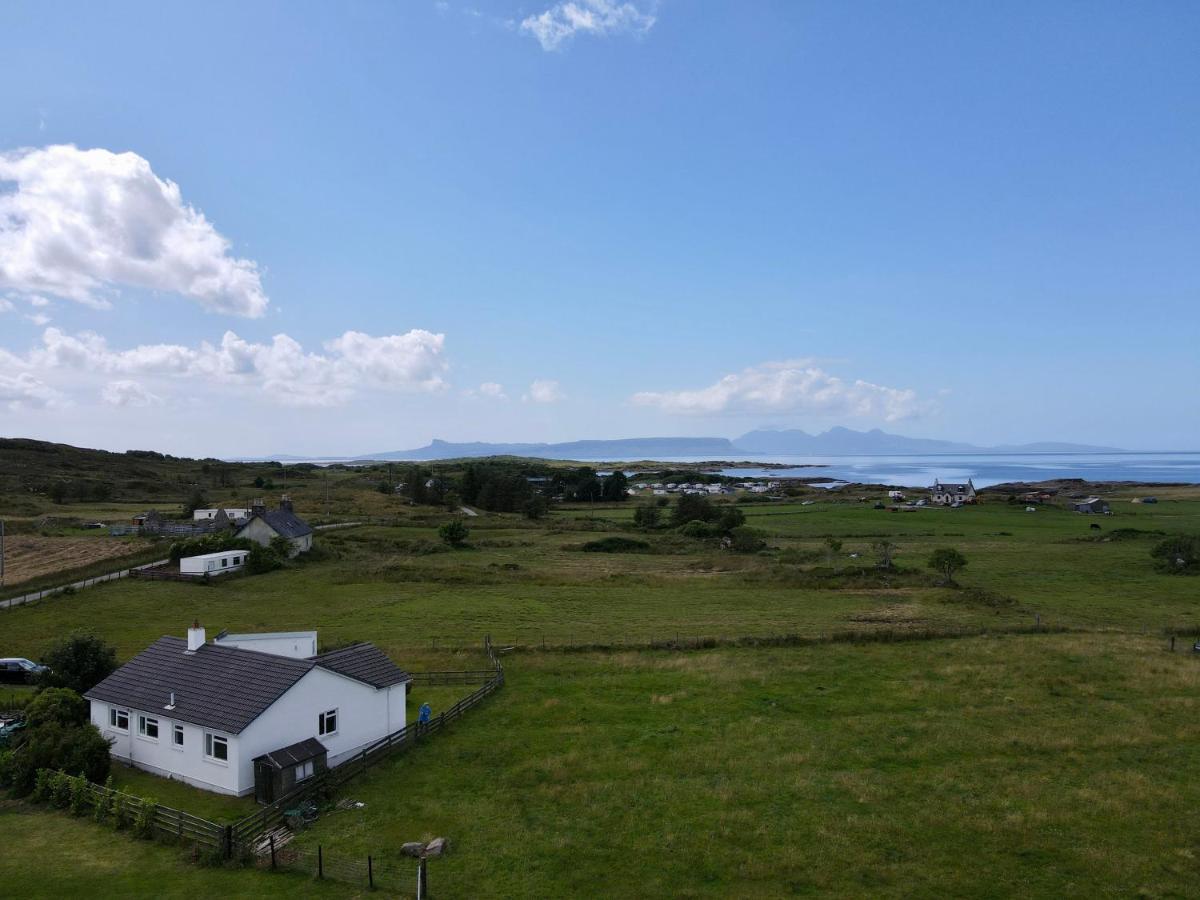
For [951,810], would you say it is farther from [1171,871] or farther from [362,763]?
[362,763]

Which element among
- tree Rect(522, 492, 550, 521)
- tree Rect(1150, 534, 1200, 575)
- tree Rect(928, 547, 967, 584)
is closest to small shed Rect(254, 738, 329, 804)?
tree Rect(928, 547, 967, 584)

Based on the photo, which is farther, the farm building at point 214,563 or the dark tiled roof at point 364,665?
the farm building at point 214,563

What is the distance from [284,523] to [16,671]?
3663 centimetres

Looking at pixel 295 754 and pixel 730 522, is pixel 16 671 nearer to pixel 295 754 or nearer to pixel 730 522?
pixel 295 754

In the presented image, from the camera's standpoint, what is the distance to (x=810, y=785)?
22141 mm

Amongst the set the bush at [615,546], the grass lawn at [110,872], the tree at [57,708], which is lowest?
the bush at [615,546]

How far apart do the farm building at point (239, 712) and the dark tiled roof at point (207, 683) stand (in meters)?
0.04

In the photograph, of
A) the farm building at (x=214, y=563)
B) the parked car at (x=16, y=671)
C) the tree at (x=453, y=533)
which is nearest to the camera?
the parked car at (x=16, y=671)

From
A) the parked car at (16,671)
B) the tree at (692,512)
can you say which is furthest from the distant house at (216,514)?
the tree at (692,512)

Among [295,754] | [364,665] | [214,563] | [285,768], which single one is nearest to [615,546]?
[214,563]

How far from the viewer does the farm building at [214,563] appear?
57.1 meters

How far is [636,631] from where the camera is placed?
43062mm

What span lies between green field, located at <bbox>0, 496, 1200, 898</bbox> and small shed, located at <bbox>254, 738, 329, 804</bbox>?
1.09 m

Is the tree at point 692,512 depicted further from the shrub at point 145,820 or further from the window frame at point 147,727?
the shrub at point 145,820
